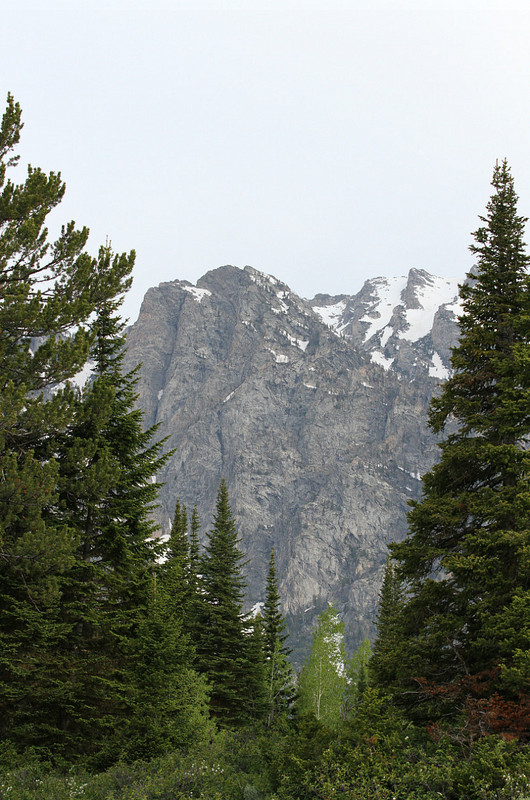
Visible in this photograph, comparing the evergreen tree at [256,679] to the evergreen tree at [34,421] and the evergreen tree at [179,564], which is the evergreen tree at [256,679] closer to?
the evergreen tree at [179,564]

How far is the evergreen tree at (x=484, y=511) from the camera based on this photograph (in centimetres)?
1152

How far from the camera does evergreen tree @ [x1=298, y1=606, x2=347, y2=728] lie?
43550 millimetres

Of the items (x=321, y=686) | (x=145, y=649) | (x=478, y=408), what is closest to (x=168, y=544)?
(x=145, y=649)

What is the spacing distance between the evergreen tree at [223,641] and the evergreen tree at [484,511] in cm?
2005

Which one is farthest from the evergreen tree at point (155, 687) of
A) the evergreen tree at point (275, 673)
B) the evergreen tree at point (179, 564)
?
the evergreen tree at point (275, 673)

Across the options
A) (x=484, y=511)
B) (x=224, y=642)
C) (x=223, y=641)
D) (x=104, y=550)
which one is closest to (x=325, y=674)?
(x=224, y=642)

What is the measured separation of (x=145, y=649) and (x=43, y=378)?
313 inches

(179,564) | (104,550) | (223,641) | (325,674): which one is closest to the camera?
(104,550)

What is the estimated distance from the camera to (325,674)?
44406 millimetres

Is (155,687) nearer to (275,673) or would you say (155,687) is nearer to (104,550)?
(104,550)

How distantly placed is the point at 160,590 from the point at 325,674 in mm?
31120

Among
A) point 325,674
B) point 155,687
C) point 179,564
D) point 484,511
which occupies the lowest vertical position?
point 325,674

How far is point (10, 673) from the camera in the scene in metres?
14.5

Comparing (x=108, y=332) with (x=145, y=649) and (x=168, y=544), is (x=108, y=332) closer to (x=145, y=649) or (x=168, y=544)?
(x=168, y=544)
